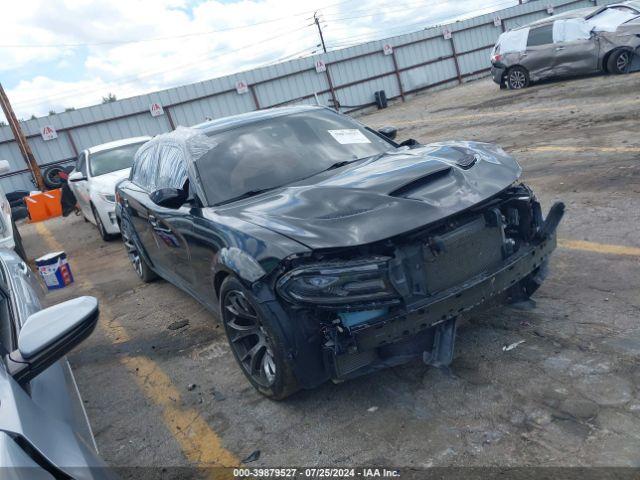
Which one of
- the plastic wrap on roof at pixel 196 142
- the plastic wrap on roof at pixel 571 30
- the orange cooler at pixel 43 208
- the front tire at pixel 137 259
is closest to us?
the plastic wrap on roof at pixel 196 142

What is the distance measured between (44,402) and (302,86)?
2124cm

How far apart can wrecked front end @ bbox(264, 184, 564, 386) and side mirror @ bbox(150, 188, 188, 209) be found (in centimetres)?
144

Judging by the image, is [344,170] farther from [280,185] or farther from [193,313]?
[193,313]

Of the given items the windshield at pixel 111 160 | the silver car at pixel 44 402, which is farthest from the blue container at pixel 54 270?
the silver car at pixel 44 402

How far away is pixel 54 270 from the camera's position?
23.2ft

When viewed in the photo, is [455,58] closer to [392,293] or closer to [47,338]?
[392,293]

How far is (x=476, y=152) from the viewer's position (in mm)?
3631

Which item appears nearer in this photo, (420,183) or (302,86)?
(420,183)

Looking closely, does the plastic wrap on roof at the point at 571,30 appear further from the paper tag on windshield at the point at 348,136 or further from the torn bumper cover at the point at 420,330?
the torn bumper cover at the point at 420,330

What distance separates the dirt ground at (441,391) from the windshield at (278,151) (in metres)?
1.32

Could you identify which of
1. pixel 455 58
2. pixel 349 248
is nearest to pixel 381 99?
pixel 455 58

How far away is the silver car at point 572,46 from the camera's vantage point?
42.6 feet

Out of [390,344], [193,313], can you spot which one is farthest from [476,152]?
[193,313]

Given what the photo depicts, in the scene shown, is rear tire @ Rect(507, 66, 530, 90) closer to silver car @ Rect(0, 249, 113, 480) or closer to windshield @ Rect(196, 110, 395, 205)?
windshield @ Rect(196, 110, 395, 205)
